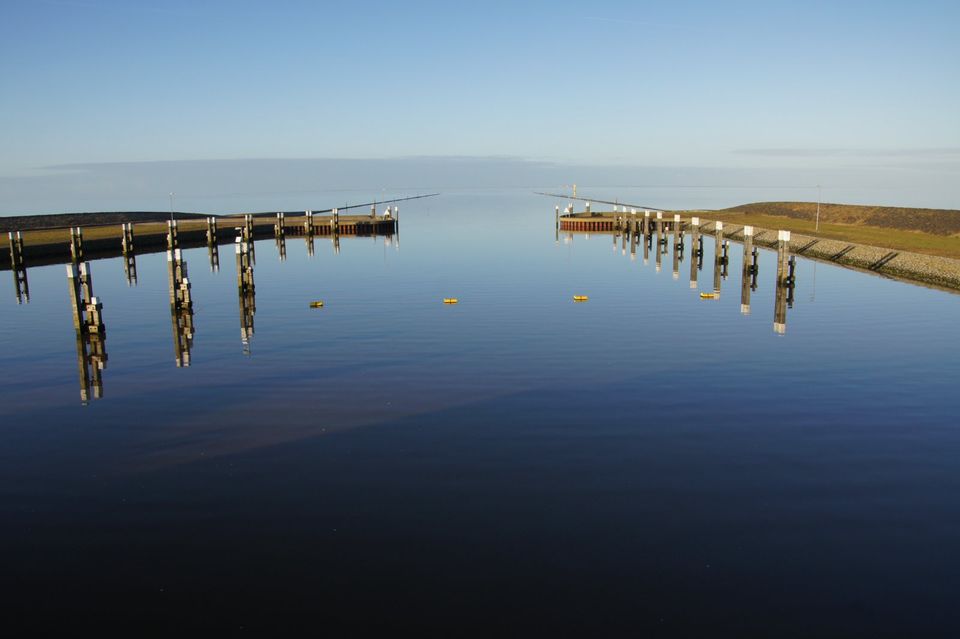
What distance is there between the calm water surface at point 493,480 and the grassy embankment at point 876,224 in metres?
30.2

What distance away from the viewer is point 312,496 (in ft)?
42.3

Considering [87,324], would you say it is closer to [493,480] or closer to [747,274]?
[493,480]

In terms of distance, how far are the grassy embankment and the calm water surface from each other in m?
30.2

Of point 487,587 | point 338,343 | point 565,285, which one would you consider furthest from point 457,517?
point 565,285

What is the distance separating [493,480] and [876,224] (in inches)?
3681

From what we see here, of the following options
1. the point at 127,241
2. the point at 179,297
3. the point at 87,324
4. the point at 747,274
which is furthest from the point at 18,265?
the point at 747,274

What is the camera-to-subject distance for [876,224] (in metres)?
92.5

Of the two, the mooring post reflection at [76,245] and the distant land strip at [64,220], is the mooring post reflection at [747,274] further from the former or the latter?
the distant land strip at [64,220]

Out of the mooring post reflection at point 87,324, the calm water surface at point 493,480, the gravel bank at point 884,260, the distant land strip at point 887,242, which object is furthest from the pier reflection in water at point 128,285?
the gravel bank at point 884,260

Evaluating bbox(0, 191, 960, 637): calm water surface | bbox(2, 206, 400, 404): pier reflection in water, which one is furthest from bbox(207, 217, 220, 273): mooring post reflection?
bbox(0, 191, 960, 637): calm water surface

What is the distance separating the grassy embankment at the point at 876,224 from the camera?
178ft

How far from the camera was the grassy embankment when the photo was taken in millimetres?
54219

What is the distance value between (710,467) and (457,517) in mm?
5073

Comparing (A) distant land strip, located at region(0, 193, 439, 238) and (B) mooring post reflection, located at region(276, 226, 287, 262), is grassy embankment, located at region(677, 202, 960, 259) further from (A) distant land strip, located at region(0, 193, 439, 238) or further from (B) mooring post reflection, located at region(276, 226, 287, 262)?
(A) distant land strip, located at region(0, 193, 439, 238)
